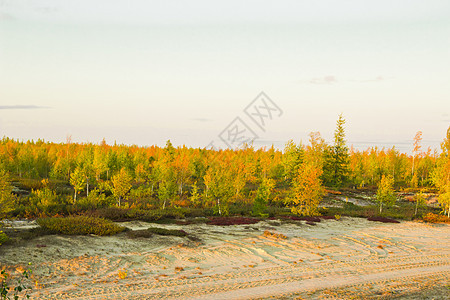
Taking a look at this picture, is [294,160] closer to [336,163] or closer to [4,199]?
[336,163]

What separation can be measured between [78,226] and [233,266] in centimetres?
878

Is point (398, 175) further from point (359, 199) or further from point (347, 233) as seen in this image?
point (347, 233)

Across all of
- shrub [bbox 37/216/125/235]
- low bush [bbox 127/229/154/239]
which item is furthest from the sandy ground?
shrub [bbox 37/216/125/235]

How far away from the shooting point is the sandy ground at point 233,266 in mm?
11031

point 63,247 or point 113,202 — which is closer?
point 63,247

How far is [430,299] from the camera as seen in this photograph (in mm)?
11227

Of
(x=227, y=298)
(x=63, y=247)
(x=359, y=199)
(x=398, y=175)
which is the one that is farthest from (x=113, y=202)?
(x=398, y=175)

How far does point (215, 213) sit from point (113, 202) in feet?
35.4

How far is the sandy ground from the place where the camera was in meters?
11.0

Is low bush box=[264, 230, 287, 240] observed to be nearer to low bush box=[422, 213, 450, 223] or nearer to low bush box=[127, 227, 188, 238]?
low bush box=[127, 227, 188, 238]

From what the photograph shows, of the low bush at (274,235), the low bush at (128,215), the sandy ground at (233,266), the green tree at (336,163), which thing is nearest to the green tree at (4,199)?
the sandy ground at (233,266)

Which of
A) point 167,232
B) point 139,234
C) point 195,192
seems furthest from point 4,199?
point 195,192

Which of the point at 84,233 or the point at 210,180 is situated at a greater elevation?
the point at 210,180

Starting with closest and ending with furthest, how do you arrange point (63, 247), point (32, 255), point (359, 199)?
1. point (32, 255)
2. point (63, 247)
3. point (359, 199)
